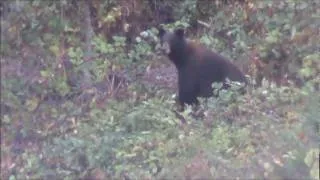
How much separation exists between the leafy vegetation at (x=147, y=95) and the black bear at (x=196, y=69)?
0.65 feet

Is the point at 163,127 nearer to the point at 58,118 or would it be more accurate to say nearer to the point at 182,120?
the point at 182,120

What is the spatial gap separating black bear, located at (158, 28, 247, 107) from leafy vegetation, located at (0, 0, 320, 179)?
0.20 meters

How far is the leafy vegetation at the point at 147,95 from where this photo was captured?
5.82 meters

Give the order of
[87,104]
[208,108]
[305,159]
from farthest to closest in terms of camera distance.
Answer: [87,104], [208,108], [305,159]

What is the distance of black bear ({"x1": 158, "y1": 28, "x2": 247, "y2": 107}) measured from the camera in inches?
330

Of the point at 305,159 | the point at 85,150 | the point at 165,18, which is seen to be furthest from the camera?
the point at 165,18

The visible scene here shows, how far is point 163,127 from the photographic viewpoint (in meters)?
7.08

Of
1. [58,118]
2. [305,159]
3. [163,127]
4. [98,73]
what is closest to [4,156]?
[58,118]

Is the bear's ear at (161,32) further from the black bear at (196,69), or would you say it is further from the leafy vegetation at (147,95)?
the black bear at (196,69)

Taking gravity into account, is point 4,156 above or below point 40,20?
below

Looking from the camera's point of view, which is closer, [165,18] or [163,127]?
[163,127]

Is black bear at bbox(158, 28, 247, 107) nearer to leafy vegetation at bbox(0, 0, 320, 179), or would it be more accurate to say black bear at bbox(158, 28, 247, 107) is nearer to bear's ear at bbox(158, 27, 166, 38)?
leafy vegetation at bbox(0, 0, 320, 179)

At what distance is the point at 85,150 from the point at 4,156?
177 centimetres

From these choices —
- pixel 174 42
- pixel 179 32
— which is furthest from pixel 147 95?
pixel 179 32
